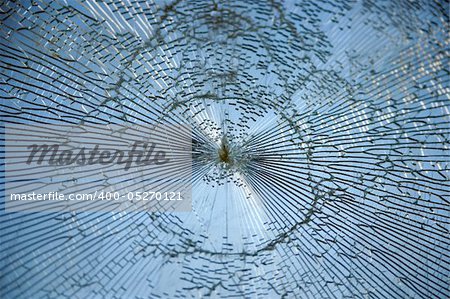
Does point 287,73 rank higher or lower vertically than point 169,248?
higher

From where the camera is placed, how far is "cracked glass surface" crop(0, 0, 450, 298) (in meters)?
1.10

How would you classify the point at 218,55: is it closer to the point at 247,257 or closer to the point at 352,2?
the point at 352,2

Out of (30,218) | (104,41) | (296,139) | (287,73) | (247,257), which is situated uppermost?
(104,41)

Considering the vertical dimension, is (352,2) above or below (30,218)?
above

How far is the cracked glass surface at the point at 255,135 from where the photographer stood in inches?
43.4

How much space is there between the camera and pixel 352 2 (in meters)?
1.11

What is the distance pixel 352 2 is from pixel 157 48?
1.42 ft

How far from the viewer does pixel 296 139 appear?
3.77 feet

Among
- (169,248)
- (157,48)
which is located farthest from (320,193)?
(157,48)

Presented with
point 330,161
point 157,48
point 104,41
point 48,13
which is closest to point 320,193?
point 330,161

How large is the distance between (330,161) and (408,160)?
0.17m

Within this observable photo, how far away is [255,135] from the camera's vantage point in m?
1.16

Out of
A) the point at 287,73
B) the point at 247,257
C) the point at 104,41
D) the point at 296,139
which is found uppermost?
the point at 104,41

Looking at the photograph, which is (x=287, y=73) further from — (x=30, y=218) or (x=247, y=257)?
(x=30, y=218)
